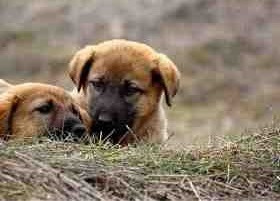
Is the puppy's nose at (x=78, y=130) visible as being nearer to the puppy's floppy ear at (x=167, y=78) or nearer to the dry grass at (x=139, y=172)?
the dry grass at (x=139, y=172)

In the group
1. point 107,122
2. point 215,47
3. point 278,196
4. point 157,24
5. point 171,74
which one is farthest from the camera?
point 157,24

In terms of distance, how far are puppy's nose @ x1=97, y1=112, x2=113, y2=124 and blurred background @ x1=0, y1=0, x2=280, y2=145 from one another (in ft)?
24.3

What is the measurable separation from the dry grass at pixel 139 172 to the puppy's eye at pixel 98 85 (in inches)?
58.2

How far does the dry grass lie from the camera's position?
6605 mm

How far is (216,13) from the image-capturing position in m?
22.5

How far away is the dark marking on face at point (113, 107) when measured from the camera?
355 inches

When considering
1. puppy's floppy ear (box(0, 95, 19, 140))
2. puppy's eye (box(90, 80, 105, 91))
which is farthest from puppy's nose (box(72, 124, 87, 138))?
puppy's eye (box(90, 80, 105, 91))

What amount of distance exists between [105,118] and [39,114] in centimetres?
68

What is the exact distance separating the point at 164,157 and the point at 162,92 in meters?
2.27

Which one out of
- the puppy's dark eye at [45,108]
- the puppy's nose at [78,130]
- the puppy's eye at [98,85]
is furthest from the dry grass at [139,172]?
the puppy's eye at [98,85]

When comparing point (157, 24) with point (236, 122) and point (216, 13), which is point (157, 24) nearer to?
point (216, 13)

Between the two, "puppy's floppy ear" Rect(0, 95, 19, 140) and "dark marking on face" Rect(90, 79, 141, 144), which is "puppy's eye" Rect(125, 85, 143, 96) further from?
"puppy's floppy ear" Rect(0, 95, 19, 140)

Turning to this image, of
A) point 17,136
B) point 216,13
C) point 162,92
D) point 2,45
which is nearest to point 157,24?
point 216,13

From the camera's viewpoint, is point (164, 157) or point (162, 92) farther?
point (162, 92)
